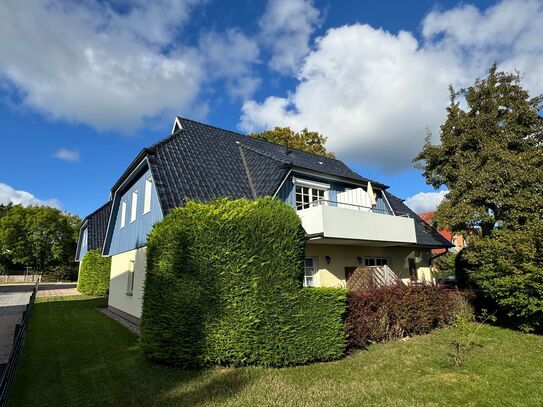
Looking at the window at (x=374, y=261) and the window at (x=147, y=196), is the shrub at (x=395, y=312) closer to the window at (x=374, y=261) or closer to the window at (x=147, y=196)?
the window at (x=374, y=261)

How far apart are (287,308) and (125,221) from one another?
445 inches

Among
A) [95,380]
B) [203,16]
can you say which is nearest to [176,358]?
[95,380]

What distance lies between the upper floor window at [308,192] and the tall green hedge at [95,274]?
680 inches

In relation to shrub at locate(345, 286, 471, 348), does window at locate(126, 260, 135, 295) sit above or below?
above

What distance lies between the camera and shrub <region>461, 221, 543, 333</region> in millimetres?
10375

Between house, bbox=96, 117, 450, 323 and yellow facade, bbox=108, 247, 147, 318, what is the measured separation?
0.13 feet

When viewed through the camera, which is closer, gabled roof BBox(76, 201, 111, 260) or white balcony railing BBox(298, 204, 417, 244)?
white balcony railing BBox(298, 204, 417, 244)

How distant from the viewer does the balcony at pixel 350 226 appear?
11.8 meters

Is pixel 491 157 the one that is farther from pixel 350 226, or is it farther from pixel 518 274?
pixel 350 226

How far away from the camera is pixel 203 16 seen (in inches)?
472

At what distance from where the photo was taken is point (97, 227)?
2784 centimetres

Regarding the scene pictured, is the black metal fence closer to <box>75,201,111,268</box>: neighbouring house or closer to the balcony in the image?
the balcony

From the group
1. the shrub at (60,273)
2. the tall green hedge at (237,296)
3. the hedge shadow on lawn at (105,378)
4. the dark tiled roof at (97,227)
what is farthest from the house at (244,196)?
the shrub at (60,273)

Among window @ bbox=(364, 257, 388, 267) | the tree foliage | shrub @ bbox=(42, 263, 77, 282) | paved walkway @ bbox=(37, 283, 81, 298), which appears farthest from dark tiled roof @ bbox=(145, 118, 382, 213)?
the tree foliage
